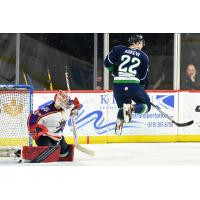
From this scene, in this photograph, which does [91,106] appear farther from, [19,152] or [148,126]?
[19,152]

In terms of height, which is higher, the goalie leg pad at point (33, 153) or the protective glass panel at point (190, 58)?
the protective glass panel at point (190, 58)

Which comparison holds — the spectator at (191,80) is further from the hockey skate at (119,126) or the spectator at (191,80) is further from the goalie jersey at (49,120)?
the goalie jersey at (49,120)

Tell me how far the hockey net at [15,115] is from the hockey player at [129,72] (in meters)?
1.24

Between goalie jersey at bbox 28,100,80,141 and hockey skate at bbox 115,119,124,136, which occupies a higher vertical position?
goalie jersey at bbox 28,100,80,141

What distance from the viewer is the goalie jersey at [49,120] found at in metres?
8.45

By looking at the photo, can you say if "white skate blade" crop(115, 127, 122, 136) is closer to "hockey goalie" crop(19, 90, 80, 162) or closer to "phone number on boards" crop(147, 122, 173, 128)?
"phone number on boards" crop(147, 122, 173, 128)

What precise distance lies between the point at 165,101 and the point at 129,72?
271 centimetres

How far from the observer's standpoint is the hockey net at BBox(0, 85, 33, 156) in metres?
9.10

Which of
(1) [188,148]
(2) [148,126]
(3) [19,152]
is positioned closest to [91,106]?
(2) [148,126]

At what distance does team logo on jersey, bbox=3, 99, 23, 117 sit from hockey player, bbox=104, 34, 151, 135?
137cm

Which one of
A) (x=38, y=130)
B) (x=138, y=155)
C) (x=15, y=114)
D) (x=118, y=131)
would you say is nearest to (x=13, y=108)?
(x=15, y=114)

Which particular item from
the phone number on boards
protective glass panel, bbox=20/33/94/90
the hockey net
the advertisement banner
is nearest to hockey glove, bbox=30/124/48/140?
the hockey net

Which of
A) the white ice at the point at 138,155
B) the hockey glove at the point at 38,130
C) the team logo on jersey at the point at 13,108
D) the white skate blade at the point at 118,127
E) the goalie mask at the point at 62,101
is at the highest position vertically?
the goalie mask at the point at 62,101

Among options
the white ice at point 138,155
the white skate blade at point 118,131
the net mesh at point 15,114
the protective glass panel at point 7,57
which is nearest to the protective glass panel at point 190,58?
the white ice at point 138,155
